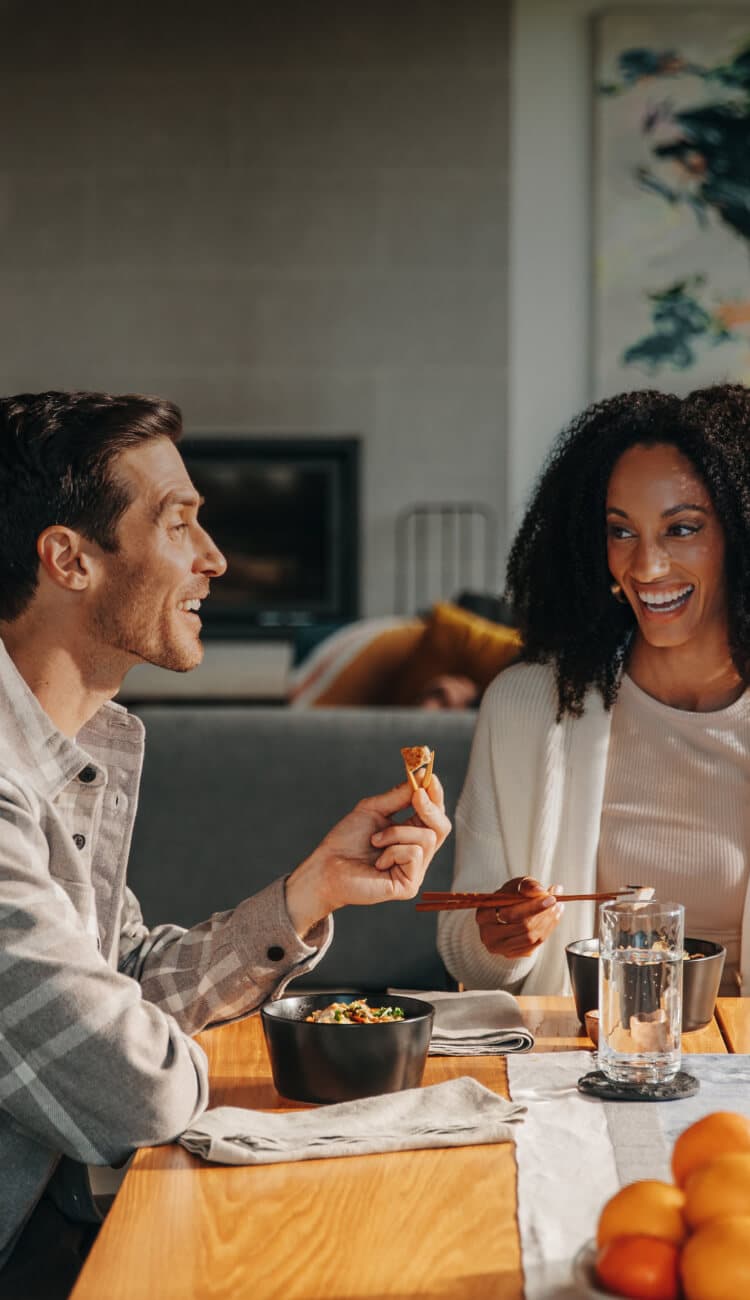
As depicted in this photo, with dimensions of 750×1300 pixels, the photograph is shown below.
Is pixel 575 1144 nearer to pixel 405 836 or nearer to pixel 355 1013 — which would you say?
pixel 355 1013

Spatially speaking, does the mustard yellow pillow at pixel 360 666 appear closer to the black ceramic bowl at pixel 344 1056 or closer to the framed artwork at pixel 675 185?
the framed artwork at pixel 675 185

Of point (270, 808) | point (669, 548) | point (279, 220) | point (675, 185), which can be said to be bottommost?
point (270, 808)

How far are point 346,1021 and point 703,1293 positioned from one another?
1.56ft

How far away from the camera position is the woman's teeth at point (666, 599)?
1.82 meters

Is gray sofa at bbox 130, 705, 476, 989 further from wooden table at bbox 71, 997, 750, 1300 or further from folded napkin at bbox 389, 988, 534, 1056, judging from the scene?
wooden table at bbox 71, 997, 750, 1300

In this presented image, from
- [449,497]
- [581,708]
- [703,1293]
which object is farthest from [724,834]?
[449,497]

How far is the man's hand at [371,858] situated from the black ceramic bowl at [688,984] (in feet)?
0.52

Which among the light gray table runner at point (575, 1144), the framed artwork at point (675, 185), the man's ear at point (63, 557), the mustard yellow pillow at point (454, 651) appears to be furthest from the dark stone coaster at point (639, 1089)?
the framed artwork at point (675, 185)

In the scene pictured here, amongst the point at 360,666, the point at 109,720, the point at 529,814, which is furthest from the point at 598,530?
the point at 360,666

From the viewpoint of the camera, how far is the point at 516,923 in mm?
1479

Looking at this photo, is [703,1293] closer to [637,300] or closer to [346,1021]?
[346,1021]

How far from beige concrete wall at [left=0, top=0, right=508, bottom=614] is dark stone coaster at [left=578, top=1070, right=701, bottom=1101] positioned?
5565mm

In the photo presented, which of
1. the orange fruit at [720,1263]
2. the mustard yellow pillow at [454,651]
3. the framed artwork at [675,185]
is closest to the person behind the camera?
the orange fruit at [720,1263]

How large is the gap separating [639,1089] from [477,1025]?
0.23 metres
